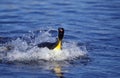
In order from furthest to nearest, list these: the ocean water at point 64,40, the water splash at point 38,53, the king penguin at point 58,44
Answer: the water splash at point 38,53 → the king penguin at point 58,44 → the ocean water at point 64,40

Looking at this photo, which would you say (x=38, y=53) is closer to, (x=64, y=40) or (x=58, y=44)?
(x=58, y=44)

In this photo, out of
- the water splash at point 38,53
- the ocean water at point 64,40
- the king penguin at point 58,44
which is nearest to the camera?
the ocean water at point 64,40

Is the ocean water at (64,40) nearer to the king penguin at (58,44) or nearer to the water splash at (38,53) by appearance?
the water splash at (38,53)

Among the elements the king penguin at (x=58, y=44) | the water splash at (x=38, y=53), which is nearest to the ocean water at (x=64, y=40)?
the water splash at (x=38, y=53)

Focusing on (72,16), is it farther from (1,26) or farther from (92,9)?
(1,26)

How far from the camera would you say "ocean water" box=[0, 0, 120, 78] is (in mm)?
14578

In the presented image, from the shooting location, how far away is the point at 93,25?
834 inches

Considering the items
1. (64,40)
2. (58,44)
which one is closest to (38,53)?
(58,44)

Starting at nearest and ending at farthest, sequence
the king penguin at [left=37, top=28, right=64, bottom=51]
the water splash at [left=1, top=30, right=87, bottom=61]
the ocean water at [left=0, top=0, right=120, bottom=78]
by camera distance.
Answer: the ocean water at [left=0, top=0, right=120, bottom=78] < the king penguin at [left=37, top=28, right=64, bottom=51] < the water splash at [left=1, top=30, right=87, bottom=61]

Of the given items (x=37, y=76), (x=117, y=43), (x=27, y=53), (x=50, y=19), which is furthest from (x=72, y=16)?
(x=37, y=76)

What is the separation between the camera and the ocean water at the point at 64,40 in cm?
1458

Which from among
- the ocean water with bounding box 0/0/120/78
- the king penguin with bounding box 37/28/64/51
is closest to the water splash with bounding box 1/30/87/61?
the ocean water with bounding box 0/0/120/78

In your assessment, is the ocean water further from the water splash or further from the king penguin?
the king penguin

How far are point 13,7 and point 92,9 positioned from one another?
4.08 meters
